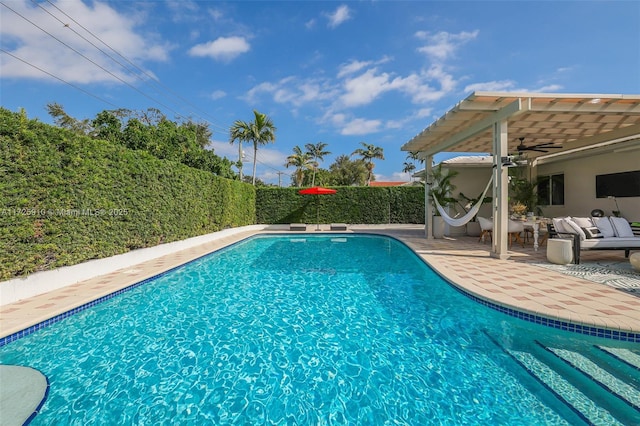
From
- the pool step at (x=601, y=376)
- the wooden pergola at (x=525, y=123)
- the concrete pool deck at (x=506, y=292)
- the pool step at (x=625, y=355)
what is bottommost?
the pool step at (x=601, y=376)

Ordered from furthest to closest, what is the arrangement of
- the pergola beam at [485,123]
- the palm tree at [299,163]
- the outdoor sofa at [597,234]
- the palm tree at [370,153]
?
1. the palm tree at [370,153]
2. the palm tree at [299,163]
3. the outdoor sofa at [597,234]
4. the pergola beam at [485,123]

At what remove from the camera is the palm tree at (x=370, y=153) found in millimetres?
41656

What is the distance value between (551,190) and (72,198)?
53.3ft

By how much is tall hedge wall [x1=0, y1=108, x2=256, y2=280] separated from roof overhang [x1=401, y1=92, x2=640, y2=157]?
836 cm

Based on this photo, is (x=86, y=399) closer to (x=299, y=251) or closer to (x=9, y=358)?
(x=9, y=358)

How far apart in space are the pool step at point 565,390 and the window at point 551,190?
11928 mm

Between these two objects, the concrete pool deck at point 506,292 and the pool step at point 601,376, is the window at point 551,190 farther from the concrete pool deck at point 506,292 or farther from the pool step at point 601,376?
the pool step at point 601,376

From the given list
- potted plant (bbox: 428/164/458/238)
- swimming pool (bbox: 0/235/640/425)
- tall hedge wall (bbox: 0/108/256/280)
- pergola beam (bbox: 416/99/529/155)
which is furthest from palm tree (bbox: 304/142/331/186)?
swimming pool (bbox: 0/235/640/425)

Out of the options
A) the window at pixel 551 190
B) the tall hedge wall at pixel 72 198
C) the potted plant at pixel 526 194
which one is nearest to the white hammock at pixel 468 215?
the potted plant at pixel 526 194

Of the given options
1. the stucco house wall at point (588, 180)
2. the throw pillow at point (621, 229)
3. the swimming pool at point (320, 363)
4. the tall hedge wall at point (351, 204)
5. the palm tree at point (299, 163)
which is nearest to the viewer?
the swimming pool at point (320, 363)

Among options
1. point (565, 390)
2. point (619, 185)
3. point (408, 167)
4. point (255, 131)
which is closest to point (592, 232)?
Result: point (619, 185)

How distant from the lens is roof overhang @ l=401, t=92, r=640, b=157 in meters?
6.76

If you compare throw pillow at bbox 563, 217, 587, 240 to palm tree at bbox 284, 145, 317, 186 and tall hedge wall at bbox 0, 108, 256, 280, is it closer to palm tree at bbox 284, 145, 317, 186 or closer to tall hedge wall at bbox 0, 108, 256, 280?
tall hedge wall at bbox 0, 108, 256, 280

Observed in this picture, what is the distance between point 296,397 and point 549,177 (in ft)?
47.5
